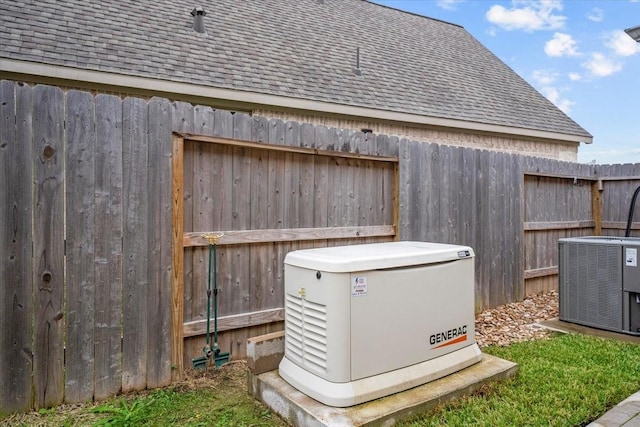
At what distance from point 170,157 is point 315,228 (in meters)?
1.48

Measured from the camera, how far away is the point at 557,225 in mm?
6367

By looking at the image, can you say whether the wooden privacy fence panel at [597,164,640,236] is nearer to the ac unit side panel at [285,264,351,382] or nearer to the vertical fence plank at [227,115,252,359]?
the vertical fence plank at [227,115,252,359]

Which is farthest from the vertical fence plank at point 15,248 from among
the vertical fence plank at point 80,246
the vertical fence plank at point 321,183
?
→ the vertical fence plank at point 321,183

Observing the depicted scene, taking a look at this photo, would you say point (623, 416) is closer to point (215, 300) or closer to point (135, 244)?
point (215, 300)

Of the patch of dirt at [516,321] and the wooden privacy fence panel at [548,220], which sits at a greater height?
the wooden privacy fence panel at [548,220]

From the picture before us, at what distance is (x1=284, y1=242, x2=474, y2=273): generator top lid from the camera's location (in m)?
2.49

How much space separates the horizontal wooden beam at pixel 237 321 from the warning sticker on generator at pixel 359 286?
142 cm

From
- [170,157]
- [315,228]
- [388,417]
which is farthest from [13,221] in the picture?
[388,417]

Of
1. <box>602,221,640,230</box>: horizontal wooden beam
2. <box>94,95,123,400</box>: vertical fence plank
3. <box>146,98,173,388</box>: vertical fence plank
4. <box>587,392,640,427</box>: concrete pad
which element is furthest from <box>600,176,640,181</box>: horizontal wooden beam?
<box>94,95,123,400</box>: vertical fence plank

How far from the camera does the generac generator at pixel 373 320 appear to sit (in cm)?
247

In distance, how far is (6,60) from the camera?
4.51 metres

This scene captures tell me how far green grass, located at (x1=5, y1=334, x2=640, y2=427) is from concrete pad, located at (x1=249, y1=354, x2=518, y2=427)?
59mm

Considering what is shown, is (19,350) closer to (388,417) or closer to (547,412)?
(388,417)

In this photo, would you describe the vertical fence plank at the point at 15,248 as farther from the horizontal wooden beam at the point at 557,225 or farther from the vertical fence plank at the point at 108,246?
the horizontal wooden beam at the point at 557,225
